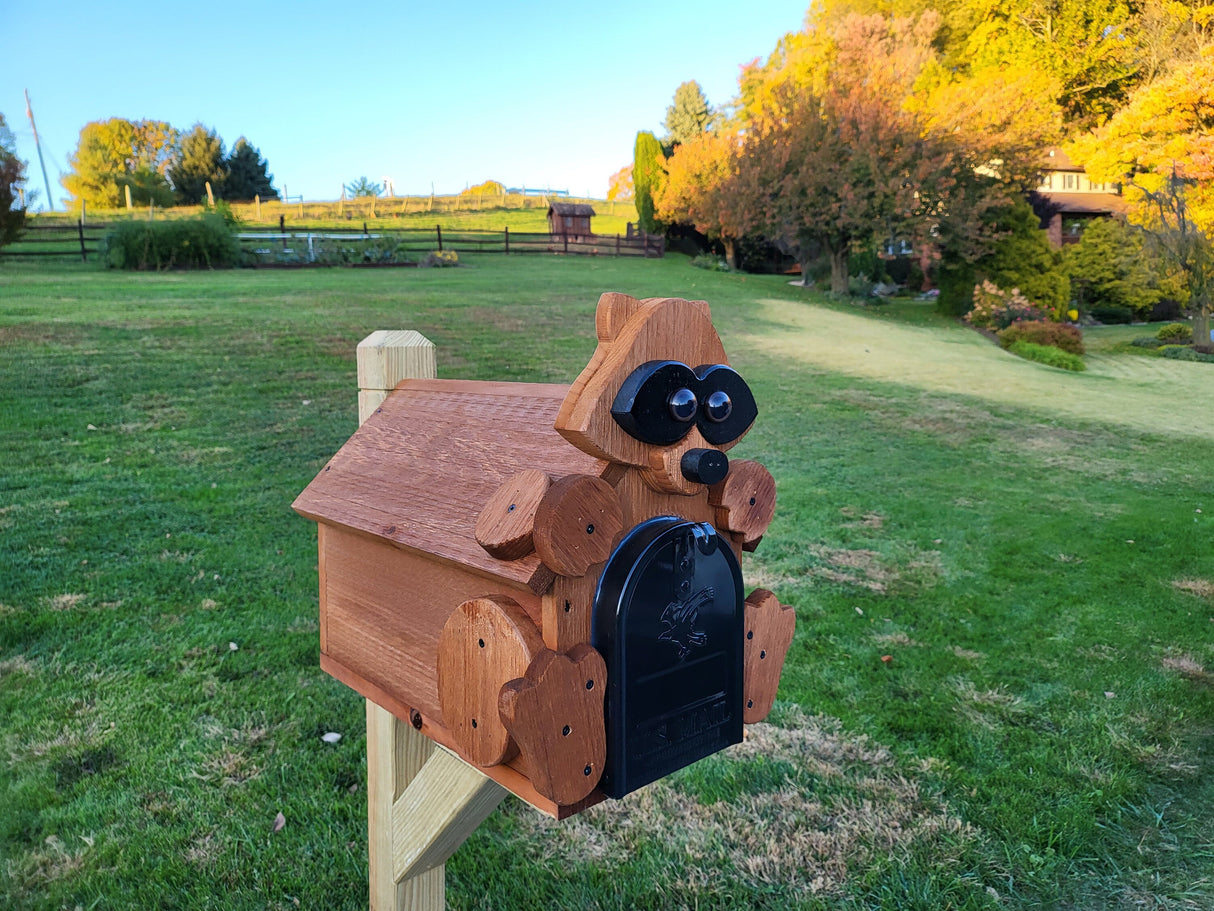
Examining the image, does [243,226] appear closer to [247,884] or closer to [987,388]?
[987,388]

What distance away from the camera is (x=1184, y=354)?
51.4 ft

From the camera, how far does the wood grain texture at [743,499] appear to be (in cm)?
109

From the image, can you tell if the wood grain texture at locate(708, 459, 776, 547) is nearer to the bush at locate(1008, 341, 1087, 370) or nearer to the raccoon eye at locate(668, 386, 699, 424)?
the raccoon eye at locate(668, 386, 699, 424)

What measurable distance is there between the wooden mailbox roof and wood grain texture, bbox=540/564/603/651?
28mm

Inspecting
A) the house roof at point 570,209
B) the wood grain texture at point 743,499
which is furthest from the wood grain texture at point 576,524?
the house roof at point 570,209

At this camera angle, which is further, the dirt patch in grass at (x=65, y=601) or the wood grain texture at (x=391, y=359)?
the dirt patch in grass at (x=65, y=601)

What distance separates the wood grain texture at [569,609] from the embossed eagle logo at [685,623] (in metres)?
0.10

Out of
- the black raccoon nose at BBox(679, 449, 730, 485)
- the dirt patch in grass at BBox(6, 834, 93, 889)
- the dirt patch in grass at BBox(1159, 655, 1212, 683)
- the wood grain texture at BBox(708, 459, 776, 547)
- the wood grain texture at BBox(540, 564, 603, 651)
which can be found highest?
the black raccoon nose at BBox(679, 449, 730, 485)

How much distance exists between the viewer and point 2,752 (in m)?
2.55

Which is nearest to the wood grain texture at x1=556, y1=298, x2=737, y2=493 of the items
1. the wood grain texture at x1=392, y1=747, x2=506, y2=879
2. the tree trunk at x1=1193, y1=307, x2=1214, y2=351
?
the wood grain texture at x1=392, y1=747, x2=506, y2=879

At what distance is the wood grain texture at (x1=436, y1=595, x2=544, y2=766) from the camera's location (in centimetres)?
94

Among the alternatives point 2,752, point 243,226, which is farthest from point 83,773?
point 243,226

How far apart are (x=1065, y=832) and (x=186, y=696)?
2.93m

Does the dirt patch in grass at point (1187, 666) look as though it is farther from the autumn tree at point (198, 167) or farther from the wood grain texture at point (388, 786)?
the autumn tree at point (198, 167)
